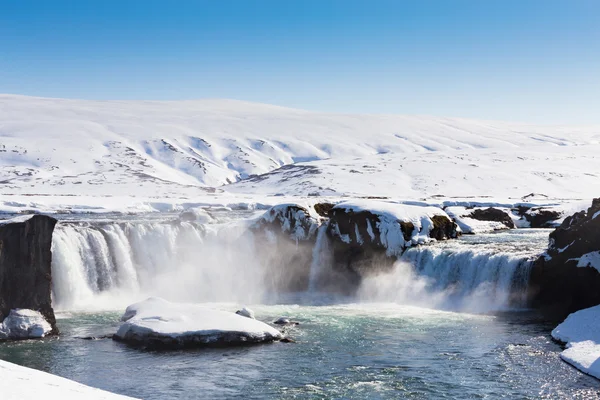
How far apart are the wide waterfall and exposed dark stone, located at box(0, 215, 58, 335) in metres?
7.50

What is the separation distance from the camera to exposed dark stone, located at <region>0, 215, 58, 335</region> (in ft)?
104

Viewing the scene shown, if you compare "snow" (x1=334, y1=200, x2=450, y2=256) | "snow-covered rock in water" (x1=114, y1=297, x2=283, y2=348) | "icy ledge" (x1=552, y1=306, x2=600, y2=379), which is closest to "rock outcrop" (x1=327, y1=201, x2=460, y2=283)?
"snow" (x1=334, y1=200, x2=450, y2=256)

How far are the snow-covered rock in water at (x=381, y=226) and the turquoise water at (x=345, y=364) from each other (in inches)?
462

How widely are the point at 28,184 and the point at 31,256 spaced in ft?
404

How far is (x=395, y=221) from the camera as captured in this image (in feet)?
152

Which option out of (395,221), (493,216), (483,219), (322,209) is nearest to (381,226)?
(395,221)

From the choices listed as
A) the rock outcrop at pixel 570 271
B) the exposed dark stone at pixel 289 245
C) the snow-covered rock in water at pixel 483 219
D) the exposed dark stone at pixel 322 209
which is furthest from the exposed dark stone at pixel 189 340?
the snow-covered rock in water at pixel 483 219

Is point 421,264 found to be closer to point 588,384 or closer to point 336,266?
point 336,266

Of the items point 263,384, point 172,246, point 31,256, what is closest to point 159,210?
point 172,246

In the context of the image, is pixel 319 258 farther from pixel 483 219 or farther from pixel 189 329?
pixel 483 219

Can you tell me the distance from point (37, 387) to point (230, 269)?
32.9 m

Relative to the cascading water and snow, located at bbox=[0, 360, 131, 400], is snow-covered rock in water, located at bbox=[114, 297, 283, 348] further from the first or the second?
the cascading water

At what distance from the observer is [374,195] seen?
130 metres

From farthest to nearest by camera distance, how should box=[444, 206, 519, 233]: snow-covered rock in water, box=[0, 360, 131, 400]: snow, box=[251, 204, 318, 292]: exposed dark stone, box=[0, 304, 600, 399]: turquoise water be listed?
box=[444, 206, 519, 233]: snow-covered rock in water, box=[251, 204, 318, 292]: exposed dark stone, box=[0, 304, 600, 399]: turquoise water, box=[0, 360, 131, 400]: snow
